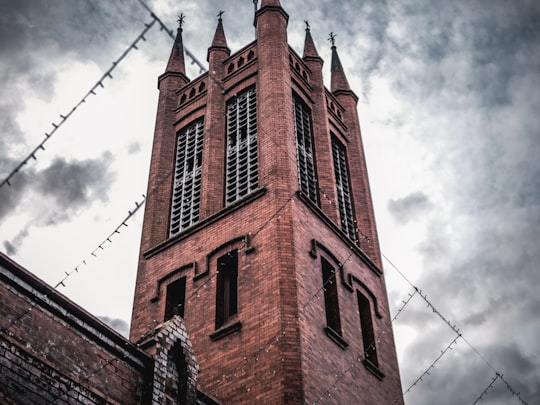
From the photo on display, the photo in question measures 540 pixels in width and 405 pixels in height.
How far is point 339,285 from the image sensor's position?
22391mm

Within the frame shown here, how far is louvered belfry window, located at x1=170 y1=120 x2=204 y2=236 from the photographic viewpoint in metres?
25.0

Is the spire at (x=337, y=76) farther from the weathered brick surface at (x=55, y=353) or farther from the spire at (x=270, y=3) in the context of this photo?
the weathered brick surface at (x=55, y=353)

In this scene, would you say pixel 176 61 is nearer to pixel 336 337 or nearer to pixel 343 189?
pixel 343 189

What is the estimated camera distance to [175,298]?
22.9 metres

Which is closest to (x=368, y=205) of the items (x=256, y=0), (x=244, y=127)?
(x=244, y=127)

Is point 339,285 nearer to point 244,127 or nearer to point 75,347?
point 244,127

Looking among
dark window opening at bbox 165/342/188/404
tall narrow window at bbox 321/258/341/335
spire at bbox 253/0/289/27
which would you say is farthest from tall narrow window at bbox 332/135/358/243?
dark window opening at bbox 165/342/188/404

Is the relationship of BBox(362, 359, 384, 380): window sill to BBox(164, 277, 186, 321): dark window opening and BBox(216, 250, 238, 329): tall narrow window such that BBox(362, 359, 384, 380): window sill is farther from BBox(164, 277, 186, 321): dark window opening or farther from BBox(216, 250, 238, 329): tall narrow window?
BBox(164, 277, 186, 321): dark window opening

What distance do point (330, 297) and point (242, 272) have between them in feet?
8.76

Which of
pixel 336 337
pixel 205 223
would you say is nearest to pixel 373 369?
pixel 336 337

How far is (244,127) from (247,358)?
378 inches

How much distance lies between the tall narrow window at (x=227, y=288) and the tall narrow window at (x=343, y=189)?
16.0 ft

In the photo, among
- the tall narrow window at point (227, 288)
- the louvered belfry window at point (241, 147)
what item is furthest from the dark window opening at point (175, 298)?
the louvered belfry window at point (241, 147)

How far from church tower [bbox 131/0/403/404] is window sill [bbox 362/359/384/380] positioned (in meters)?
0.06
